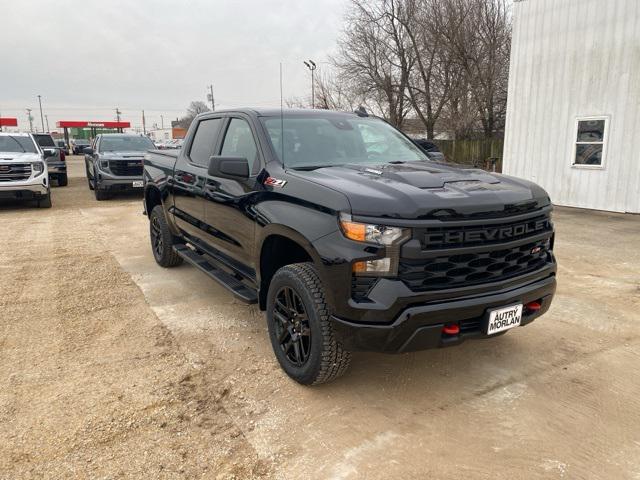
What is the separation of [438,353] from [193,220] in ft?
8.78

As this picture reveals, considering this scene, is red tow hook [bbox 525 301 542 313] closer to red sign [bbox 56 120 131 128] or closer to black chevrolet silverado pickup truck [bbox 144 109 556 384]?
black chevrolet silverado pickup truck [bbox 144 109 556 384]

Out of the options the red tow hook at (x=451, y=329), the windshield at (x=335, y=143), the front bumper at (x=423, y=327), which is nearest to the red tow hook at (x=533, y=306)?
the front bumper at (x=423, y=327)

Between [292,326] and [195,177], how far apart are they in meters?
2.12

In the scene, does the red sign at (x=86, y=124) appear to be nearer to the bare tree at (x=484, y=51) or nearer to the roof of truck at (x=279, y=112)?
the bare tree at (x=484, y=51)

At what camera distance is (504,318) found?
2.91 m

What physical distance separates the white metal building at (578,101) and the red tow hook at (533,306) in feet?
29.0

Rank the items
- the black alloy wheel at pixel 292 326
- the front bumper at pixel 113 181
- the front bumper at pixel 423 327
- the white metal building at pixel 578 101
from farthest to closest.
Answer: the front bumper at pixel 113 181 < the white metal building at pixel 578 101 < the black alloy wheel at pixel 292 326 < the front bumper at pixel 423 327

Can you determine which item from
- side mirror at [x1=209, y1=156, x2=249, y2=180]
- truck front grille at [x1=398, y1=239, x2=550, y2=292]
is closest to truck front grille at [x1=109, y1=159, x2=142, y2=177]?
side mirror at [x1=209, y1=156, x2=249, y2=180]

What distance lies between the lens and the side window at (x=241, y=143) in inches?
151

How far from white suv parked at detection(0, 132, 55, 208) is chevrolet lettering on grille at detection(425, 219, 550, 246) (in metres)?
10.9

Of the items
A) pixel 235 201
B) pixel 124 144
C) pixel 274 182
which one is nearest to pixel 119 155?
pixel 124 144

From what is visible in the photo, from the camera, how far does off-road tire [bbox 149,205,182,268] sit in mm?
5855

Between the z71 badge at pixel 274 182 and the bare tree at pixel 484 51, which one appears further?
the bare tree at pixel 484 51

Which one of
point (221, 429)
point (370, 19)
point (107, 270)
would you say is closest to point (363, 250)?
point (221, 429)
